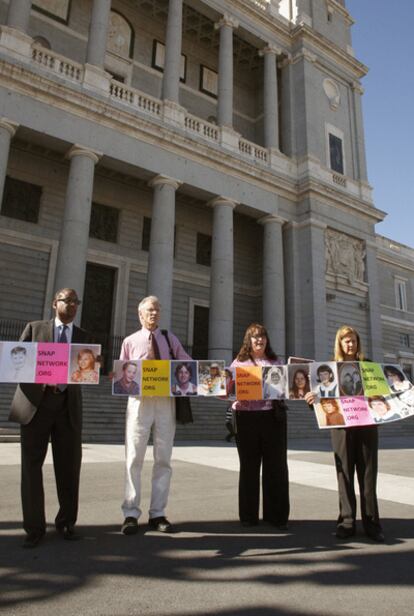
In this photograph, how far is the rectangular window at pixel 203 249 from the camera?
23266mm

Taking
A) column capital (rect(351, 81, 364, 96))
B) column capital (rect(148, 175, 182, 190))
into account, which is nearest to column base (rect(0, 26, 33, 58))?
column capital (rect(148, 175, 182, 190))

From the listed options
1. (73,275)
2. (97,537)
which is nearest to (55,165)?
(73,275)

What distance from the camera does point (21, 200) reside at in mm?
18422

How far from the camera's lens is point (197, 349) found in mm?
22031

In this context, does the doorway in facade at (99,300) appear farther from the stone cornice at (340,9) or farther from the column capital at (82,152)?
the stone cornice at (340,9)

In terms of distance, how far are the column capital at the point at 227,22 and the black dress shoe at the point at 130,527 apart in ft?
80.7

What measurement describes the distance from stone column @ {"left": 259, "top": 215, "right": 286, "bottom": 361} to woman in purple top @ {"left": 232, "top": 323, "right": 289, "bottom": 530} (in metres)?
15.7

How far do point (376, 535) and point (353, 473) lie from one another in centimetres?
51

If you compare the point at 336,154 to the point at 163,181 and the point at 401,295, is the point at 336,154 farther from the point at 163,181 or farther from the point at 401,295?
the point at 401,295

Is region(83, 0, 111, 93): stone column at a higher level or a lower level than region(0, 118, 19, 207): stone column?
higher

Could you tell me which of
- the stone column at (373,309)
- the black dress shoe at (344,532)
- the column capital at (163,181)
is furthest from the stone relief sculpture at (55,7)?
the black dress shoe at (344,532)

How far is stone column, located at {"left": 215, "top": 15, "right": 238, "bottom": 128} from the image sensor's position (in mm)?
21172

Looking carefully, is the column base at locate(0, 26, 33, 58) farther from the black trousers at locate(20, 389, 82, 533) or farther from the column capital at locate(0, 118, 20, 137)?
the black trousers at locate(20, 389, 82, 533)

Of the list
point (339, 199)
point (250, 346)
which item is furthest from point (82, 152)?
point (250, 346)
